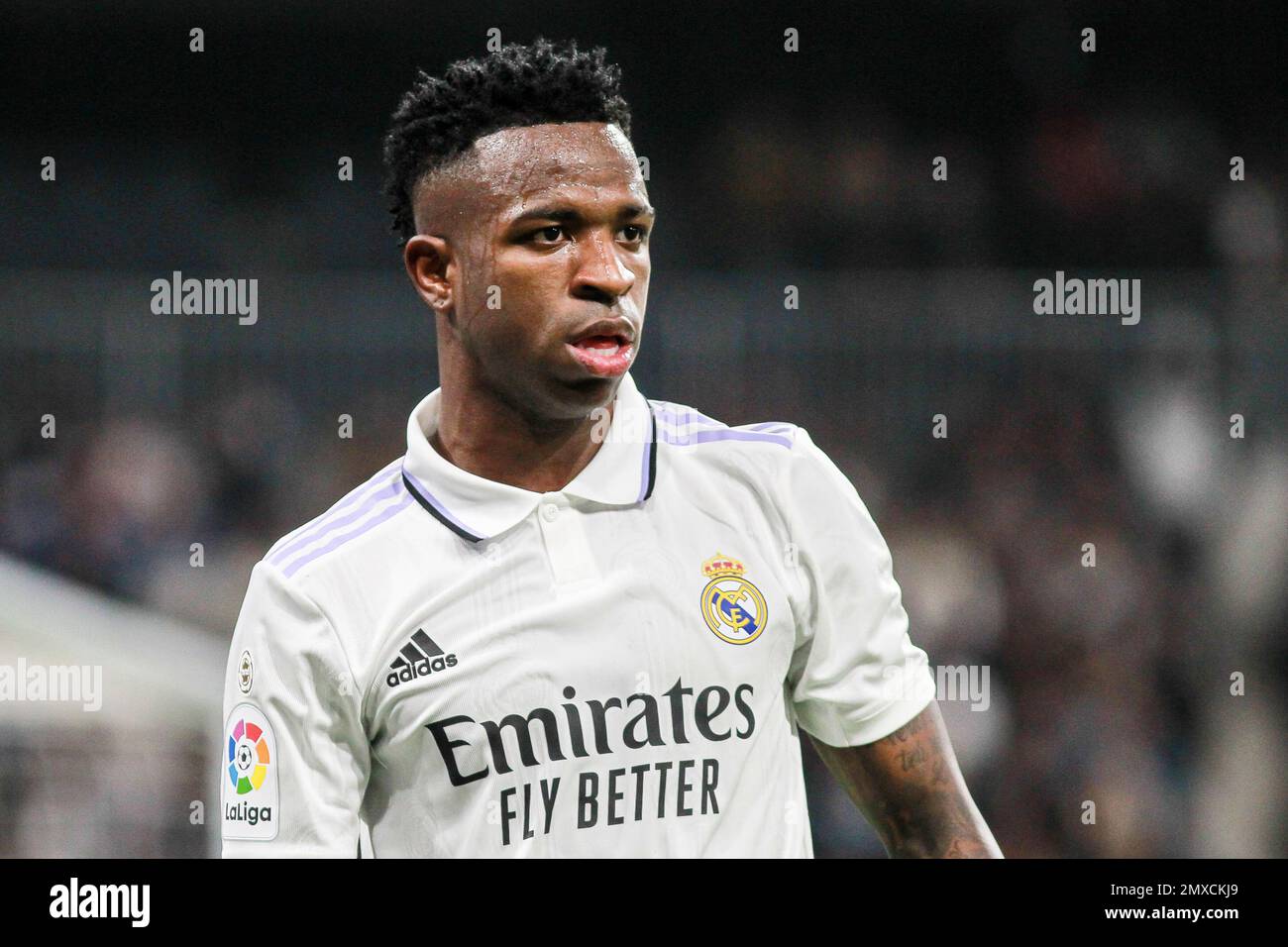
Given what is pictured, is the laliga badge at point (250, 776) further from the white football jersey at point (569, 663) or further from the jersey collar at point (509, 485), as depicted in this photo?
the jersey collar at point (509, 485)

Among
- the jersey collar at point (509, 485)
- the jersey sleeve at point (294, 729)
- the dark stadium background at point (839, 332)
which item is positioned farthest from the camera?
the dark stadium background at point (839, 332)

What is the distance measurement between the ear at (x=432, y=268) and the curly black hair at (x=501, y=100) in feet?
0.35

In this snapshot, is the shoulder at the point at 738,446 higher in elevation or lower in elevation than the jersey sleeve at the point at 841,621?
higher

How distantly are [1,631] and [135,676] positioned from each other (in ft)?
1.40

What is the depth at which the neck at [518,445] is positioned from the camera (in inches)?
90.0

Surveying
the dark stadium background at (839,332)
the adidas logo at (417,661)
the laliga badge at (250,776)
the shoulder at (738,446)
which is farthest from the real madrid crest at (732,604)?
the dark stadium background at (839,332)

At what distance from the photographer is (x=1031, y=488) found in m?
4.70

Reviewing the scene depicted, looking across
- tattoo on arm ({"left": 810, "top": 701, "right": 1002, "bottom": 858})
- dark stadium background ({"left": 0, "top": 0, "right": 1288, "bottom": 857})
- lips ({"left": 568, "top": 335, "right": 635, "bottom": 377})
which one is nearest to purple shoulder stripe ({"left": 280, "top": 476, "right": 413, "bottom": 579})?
lips ({"left": 568, "top": 335, "right": 635, "bottom": 377})

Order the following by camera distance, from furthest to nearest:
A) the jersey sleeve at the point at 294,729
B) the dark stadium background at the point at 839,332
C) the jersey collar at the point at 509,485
A: the dark stadium background at the point at 839,332 < the jersey collar at the point at 509,485 < the jersey sleeve at the point at 294,729

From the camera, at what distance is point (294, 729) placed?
83.8 inches

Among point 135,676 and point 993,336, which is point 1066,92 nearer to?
point 993,336

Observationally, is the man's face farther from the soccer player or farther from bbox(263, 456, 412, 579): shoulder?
bbox(263, 456, 412, 579): shoulder
